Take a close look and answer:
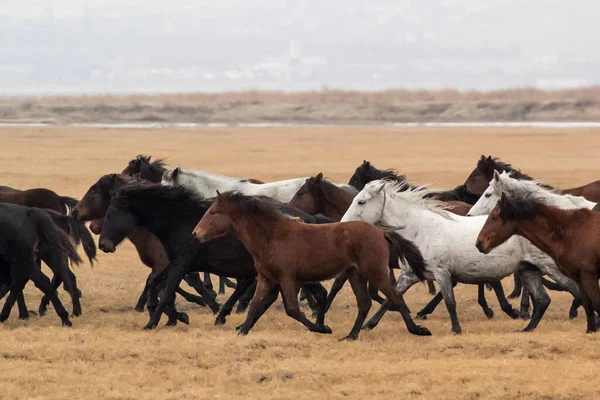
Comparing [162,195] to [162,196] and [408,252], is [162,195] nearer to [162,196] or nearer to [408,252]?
[162,196]

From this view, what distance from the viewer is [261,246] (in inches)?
360

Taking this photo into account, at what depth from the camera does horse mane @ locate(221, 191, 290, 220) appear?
30.3 feet

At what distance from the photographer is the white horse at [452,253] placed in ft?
31.1

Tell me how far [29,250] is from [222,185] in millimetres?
2924

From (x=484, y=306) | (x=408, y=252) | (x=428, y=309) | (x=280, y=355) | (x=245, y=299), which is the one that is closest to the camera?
(x=280, y=355)

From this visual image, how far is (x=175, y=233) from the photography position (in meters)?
10.0

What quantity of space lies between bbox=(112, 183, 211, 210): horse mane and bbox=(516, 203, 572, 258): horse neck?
10.4ft

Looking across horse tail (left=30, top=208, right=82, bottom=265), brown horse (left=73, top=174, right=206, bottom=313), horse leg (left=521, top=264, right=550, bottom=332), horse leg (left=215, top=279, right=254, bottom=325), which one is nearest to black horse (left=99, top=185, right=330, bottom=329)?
horse leg (left=215, top=279, right=254, bottom=325)

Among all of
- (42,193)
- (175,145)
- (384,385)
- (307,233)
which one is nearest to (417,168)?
(175,145)

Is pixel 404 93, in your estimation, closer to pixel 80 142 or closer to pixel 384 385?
pixel 80 142

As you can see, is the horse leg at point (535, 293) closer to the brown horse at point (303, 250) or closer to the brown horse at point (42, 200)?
the brown horse at point (303, 250)

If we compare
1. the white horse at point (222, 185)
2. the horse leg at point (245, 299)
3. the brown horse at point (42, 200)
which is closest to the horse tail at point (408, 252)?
the horse leg at point (245, 299)

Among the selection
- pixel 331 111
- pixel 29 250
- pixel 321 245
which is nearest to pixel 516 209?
pixel 321 245

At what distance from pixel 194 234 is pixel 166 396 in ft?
7.42
